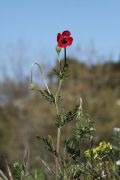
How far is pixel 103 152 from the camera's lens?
3.46 m

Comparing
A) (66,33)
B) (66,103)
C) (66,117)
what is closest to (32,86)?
(66,117)

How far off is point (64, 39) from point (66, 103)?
29093 millimetres

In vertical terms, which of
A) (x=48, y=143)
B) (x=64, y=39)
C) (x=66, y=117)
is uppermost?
(x=64, y=39)

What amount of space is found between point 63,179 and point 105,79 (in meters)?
40.3

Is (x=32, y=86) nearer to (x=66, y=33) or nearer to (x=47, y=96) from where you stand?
(x=47, y=96)

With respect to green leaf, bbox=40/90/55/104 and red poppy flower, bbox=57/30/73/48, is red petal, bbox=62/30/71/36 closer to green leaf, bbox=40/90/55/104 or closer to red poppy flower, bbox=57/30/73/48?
red poppy flower, bbox=57/30/73/48

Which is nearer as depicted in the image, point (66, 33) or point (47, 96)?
point (47, 96)

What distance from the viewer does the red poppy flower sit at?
3635mm

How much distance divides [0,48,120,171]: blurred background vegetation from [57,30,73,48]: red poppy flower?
2883cm

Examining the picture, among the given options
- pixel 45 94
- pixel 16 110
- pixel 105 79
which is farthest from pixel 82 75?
pixel 45 94

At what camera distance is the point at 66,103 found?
32719mm

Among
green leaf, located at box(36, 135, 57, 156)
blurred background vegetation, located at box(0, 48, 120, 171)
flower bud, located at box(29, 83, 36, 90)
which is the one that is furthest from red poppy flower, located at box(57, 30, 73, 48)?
blurred background vegetation, located at box(0, 48, 120, 171)

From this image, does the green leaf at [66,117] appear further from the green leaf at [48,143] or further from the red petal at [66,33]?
the red petal at [66,33]

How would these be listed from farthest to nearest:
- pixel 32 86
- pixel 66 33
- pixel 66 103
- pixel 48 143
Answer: pixel 66 103, pixel 66 33, pixel 32 86, pixel 48 143
